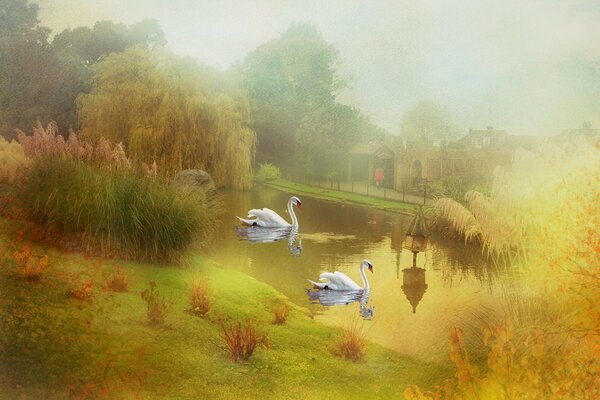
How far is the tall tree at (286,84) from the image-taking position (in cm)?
1135

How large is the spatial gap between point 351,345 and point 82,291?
396cm

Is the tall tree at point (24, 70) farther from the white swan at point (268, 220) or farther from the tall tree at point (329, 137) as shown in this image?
the white swan at point (268, 220)

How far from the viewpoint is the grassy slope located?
281 inches

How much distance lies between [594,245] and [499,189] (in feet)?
13.7

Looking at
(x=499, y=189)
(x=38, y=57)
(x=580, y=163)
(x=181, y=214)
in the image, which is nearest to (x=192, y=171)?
(x=181, y=214)

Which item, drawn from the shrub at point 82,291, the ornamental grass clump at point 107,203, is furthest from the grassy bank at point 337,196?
the shrub at point 82,291

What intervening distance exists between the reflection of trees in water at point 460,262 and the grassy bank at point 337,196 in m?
5.33

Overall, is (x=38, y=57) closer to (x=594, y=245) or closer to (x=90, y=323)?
(x=90, y=323)

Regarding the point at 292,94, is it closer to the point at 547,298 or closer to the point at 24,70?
the point at 24,70

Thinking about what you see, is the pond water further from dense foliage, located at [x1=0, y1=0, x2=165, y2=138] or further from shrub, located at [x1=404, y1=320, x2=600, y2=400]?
dense foliage, located at [x1=0, y1=0, x2=165, y2=138]

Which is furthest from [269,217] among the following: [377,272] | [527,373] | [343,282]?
[377,272]

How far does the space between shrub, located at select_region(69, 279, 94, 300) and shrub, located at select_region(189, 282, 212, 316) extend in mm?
1502

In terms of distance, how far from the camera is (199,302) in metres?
8.88

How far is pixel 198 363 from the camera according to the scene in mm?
7656
